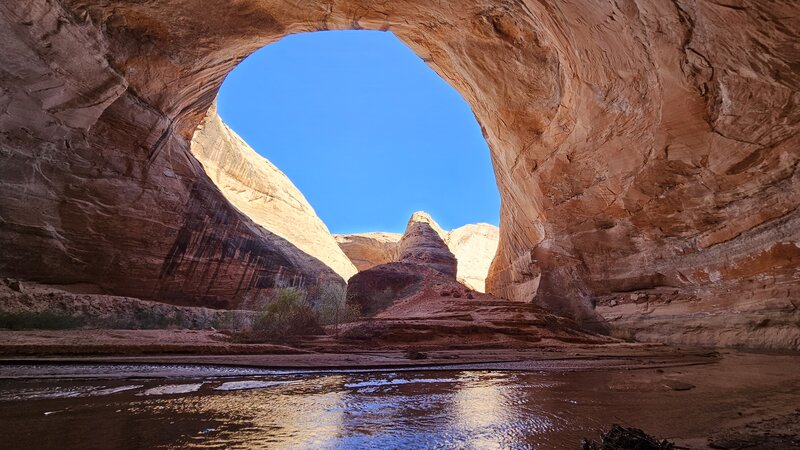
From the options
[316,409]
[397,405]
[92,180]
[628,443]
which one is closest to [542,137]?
[397,405]

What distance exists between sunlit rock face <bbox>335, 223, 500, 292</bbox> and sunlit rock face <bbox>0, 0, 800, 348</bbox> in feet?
99.1

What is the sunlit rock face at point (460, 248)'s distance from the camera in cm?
5269

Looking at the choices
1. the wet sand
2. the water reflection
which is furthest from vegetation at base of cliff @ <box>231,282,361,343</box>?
the water reflection

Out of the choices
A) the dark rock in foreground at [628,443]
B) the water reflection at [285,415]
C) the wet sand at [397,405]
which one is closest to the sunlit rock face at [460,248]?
the wet sand at [397,405]

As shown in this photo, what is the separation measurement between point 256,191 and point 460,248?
117ft

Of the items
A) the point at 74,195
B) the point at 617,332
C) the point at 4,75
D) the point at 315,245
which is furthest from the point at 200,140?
the point at 617,332

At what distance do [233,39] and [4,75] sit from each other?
6320 mm

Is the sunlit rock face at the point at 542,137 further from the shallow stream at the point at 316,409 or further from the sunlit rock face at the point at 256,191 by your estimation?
the sunlit rock face at the point at 256,191

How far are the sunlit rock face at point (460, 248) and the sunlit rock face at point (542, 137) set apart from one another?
30.2 m

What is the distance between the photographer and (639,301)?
36.9 ft

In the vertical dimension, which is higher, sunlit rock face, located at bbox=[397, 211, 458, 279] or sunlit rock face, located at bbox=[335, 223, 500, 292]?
sunlit rock face, located at bbox=[335, 223, 500, 292]

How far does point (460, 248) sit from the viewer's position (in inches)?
2466

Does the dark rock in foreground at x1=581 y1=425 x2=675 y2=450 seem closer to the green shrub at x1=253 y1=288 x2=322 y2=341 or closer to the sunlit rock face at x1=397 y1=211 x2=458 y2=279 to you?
the green shrub at x1=253 y1=288 x2=322 y2=341

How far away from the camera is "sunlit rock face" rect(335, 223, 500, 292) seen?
2074 inches
